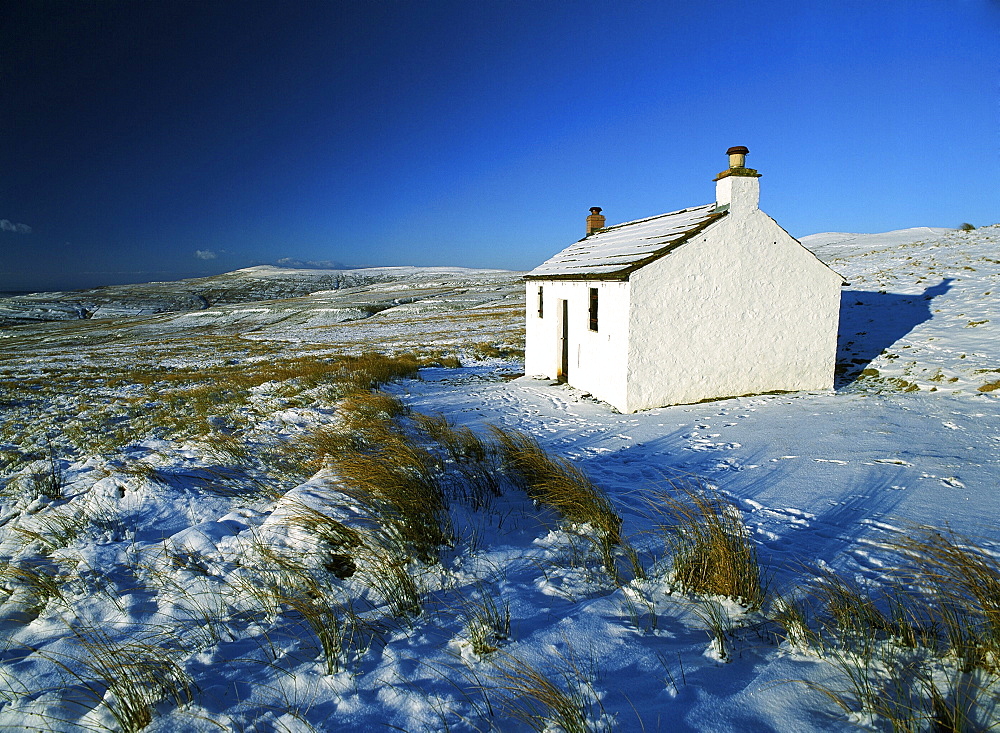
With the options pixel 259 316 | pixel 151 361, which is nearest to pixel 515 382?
pixel 151 361

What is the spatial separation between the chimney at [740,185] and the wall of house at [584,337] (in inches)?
129

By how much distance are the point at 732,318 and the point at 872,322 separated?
938 cm

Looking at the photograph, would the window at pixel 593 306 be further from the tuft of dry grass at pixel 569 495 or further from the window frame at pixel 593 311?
the tuft of dry grass at pixel 569 495

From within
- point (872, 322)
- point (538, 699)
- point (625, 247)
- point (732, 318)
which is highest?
point (625, 247)

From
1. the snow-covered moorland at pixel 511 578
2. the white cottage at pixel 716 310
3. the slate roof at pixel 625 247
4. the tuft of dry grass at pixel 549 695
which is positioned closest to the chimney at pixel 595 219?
the slate roof at pixel 625 247

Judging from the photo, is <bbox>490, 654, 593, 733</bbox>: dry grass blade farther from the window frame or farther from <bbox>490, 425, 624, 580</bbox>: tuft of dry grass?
the window frame

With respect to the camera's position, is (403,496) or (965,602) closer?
(965,602)

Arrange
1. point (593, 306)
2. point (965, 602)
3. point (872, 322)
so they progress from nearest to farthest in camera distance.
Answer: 1. point (965, 602)
2. point (593, 306)
3. point (872, 322)

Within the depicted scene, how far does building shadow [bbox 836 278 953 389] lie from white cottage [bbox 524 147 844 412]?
2414 mm

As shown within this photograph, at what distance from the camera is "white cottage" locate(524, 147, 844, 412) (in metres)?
10.7

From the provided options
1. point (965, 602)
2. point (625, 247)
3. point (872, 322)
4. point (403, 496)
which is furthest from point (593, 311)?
point (872, 322)

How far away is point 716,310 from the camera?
36.4 feet

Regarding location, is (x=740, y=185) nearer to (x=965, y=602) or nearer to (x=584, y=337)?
(x=584, y=337)

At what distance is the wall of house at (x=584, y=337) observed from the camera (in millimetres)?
10938
